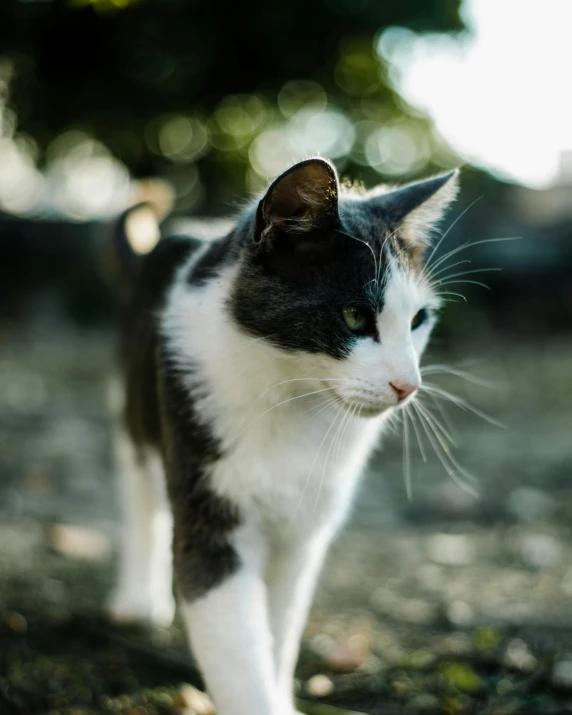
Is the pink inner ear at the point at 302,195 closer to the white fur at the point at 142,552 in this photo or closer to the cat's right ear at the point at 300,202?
the cat's right ear at the point at 300,202

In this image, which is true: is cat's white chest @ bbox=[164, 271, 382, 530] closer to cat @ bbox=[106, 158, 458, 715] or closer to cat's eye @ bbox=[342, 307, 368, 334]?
cat @ bbox=[106, 158, 458, 715]

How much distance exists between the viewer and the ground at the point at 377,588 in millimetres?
2135

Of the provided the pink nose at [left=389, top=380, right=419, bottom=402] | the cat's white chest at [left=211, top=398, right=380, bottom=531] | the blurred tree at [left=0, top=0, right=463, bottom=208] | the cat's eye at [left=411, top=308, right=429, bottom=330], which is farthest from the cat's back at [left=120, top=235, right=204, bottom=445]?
the blurred tree at [left=0, top=0, right=463, bottom=208]

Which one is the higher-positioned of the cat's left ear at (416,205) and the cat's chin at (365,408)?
the cat's left ear at (416,205)

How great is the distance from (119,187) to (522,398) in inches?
219

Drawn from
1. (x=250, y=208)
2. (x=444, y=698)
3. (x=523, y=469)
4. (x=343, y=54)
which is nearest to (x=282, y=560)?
(x=444, y=698)

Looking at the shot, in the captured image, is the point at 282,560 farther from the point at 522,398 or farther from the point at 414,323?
the point at 522,398

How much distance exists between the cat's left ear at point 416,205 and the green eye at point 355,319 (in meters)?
0.30

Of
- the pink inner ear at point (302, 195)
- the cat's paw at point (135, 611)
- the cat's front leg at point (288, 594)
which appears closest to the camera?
the pink inner ear at point (302, 195)

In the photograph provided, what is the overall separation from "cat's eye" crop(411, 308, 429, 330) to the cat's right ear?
0.33 m

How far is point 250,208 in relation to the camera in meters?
2.00

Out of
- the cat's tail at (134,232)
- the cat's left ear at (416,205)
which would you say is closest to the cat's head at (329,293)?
the cat's left ear at (416,205)

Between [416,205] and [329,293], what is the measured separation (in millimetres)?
366

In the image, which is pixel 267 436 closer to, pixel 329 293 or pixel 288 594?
pixel 329 293
